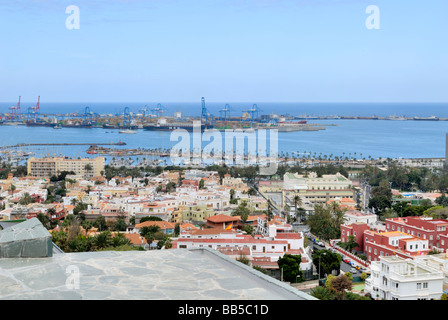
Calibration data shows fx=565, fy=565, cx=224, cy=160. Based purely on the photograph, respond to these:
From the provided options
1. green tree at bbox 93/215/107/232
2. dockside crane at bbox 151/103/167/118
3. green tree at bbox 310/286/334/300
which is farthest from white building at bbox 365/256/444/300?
dockside crane at bbox 151/103/167/118

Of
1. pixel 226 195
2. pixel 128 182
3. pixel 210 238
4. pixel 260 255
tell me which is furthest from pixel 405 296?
pixel 128 182

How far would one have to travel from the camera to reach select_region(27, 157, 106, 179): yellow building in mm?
15867

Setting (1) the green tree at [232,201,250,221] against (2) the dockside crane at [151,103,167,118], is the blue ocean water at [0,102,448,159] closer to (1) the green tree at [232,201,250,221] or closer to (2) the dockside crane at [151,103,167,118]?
(2) the dockside crane at [151,103,167,118]

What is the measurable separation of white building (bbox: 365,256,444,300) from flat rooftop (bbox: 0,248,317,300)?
337cm

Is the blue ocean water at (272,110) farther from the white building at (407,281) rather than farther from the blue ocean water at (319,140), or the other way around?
the white building at (407,281)

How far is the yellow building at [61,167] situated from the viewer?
15.9 metres

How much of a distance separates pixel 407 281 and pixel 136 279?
12.3 ft

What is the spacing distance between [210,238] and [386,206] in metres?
4.47

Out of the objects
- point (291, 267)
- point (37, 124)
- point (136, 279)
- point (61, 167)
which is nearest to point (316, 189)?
point (291, 267)

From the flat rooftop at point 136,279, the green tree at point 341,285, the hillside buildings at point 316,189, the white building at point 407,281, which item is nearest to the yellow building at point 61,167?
the hillside buildings at point 316,189

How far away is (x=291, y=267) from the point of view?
5.78m

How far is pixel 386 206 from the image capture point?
32.9ft

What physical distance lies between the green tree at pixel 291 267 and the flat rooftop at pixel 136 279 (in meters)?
4.08
